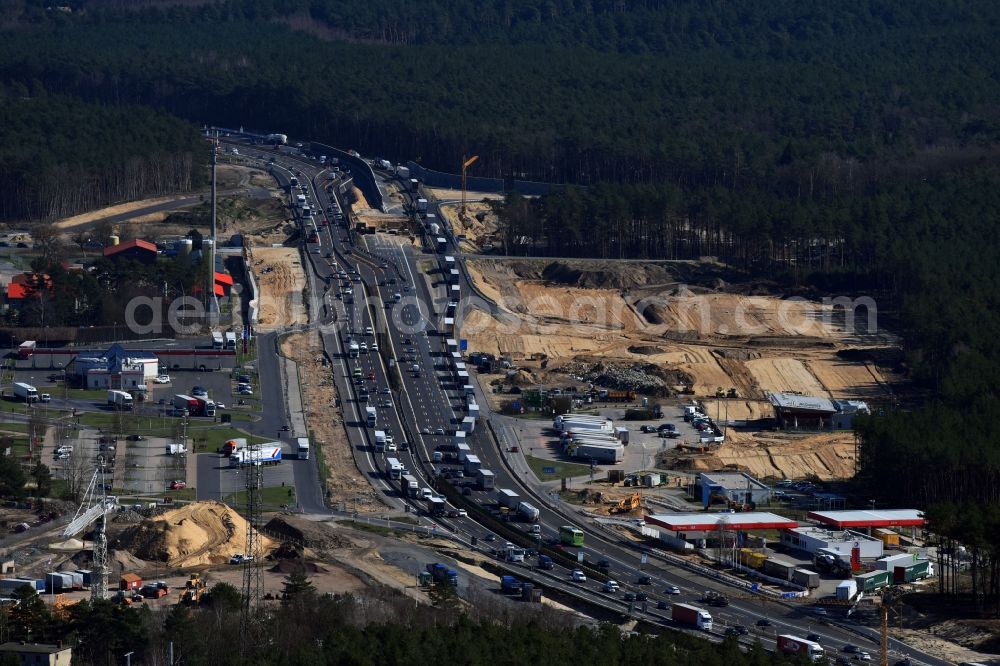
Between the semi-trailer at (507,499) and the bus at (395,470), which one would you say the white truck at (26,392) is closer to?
the bus at (395,470)

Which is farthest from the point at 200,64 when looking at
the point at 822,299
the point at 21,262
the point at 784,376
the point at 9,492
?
the point at 9,492

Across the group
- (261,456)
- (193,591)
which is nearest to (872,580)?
(193,591)

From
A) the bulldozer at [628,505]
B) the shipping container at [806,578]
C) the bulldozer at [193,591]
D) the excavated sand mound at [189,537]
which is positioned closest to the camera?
the bulldozer at [193,591]

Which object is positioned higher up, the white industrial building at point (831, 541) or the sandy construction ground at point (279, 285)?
the sandy construction ground at point (279, 285)

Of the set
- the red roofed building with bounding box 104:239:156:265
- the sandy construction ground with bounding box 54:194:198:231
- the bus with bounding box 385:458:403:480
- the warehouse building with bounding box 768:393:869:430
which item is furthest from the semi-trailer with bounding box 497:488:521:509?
the sandy construction ground with bounding box 54:194:198:231

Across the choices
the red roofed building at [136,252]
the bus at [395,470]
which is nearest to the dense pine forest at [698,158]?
the red roofed building at [136,252]
